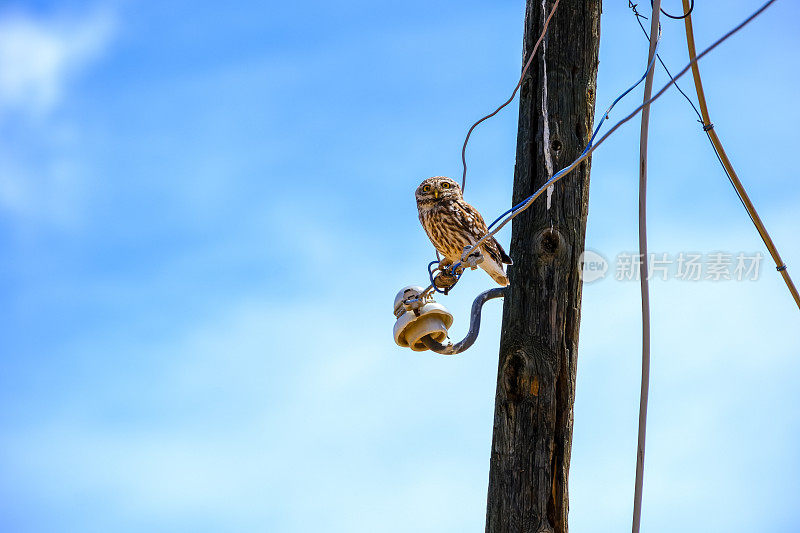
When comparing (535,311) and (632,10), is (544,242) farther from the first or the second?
(632,10)

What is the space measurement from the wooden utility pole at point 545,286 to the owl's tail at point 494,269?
1.81 feet

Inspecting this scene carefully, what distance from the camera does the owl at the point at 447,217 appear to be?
4922 mm

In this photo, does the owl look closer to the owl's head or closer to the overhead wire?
the owl's head

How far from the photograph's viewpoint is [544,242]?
3664 millimetres

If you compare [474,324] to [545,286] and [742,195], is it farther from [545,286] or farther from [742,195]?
[742,195]

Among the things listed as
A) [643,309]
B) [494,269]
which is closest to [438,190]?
[494,269]

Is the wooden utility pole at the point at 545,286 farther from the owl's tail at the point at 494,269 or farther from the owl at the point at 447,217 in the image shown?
the owl at the point at 447,217

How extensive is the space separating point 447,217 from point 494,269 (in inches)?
28.6

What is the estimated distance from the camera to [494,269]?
14.4 feet

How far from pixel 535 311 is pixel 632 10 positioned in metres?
2.29

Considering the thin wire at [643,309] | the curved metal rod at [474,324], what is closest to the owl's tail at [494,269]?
the curved metal rod at [474,324]

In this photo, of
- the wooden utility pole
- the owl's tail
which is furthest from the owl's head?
the wooden utility pole

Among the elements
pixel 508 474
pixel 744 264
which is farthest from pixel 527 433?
pixel 744 264

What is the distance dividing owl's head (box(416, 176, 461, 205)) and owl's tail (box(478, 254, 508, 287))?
80 cm
